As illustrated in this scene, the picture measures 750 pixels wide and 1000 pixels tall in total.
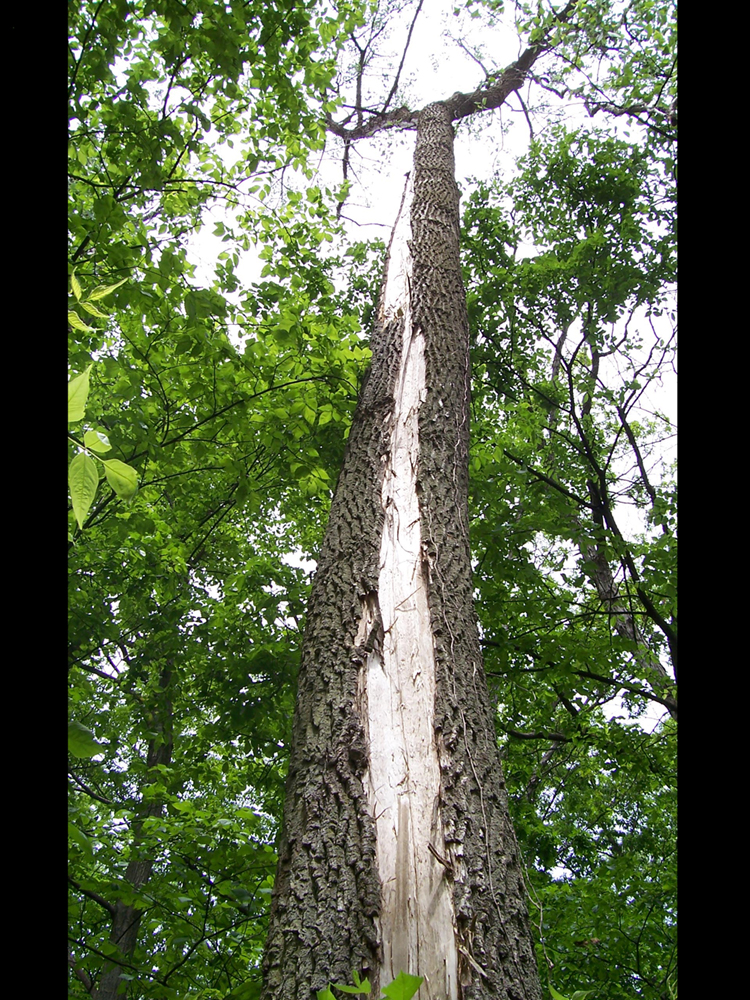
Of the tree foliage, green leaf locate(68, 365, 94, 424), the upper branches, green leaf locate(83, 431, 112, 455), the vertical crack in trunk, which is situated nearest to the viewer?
green leaf locate(68, 365, 94, 424)

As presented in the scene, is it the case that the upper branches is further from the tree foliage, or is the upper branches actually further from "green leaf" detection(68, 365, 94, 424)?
"green leaf" detection(68, 365, 94, 424)

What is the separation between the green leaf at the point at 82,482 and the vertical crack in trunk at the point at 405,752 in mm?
1277

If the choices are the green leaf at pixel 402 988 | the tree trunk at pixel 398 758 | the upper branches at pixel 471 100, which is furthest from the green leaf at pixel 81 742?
the upper branches at pixel 471 100

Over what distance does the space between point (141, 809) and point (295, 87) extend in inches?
200

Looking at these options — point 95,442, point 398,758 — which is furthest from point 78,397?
point 398,758

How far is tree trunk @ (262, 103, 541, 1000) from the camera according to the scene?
4.65 feet

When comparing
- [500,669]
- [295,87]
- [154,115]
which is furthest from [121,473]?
[500,669]

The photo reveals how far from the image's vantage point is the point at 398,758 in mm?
1741

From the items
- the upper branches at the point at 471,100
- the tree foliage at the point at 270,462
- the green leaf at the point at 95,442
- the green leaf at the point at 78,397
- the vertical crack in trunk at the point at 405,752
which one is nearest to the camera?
the green leaf at the point at 78,397

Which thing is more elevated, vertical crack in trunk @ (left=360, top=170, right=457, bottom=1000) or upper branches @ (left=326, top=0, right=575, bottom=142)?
upper branches @ (left=326, top=0, right=575, bottom=142)

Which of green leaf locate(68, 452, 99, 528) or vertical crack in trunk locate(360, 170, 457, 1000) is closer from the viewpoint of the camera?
green leaf locate(68, 452, 99, 528)

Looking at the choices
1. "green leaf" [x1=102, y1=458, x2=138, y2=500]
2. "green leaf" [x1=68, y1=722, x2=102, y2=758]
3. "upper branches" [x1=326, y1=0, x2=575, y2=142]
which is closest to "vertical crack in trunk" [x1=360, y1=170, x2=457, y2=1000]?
"green leaf" [x1=68, y1=722, x2=102, y2=758]

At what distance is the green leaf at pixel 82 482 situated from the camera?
2.30ft

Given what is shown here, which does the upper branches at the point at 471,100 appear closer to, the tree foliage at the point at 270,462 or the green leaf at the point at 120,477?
the tree foliage at the point at 270,462
